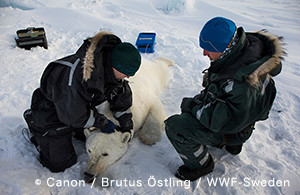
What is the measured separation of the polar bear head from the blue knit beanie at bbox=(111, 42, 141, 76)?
0.88 metres

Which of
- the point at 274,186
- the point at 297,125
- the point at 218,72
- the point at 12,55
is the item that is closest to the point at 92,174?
the point at 218,72

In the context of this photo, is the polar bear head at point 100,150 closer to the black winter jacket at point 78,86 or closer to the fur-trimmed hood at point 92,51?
the black winter jacket at point 78,86

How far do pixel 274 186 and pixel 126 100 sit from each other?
75.7 inches

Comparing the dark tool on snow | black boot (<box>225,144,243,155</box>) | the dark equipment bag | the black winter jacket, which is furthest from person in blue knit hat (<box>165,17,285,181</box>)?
the dark equipment bag

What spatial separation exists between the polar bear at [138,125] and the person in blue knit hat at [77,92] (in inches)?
6.4

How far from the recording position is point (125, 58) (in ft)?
6.08

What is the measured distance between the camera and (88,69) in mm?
1761

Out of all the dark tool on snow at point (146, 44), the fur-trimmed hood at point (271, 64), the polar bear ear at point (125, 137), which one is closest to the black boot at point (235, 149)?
the fur-trimmed hood at point (271, 64)

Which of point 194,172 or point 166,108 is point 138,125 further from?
point 194,172

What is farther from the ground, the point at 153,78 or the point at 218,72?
the point at 218,72

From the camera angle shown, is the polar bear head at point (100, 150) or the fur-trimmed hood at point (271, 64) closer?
the fur-trimmed hood at point (271, 64)

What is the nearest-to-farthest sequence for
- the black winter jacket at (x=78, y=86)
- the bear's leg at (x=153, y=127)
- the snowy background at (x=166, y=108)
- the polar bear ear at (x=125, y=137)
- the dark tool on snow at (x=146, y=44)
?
1. the black winter jacket at (x=78, y=86)
2. the snowy background at (x=166, y=108)
3. the polar bear ear at (x=125, y=137)
4. the bear's leg at (x=153, y=127)
5. the dark tool on snow at (x=146, y=44)

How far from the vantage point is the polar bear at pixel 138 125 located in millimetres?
2250

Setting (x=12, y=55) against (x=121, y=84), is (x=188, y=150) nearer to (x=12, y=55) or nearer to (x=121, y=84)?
(x=121, y=84)
